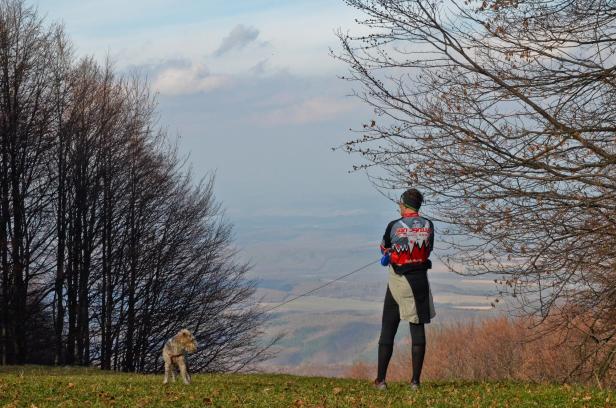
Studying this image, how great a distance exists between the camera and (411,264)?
1150 cm

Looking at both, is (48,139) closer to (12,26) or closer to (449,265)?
(12,26)

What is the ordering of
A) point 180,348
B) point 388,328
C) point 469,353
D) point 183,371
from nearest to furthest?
point 388,328
point 180,348
point 183,371
point 469,353

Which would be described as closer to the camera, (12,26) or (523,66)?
(523,66)

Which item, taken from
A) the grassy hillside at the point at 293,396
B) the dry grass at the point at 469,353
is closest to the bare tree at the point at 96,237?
the dry grass at the point at 469,353

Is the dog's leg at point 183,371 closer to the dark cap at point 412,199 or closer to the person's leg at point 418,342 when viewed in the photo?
the person's leg at point 418,342

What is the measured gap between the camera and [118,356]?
43250 mm

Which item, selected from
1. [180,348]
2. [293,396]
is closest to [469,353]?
[180,348]

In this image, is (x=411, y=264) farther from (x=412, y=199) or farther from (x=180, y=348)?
(x=180, y=348)

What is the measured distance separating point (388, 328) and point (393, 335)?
0.43 ft

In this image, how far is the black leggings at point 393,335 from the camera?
11.7 metres

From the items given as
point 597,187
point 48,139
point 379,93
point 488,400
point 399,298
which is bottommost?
point 488,400

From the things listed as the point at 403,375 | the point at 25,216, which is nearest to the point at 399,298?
the point at 25,216

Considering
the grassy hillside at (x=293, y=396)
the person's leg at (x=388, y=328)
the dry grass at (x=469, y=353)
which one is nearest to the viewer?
the grassy hillside at (x=293, y=396)

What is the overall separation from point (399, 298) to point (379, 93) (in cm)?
515
